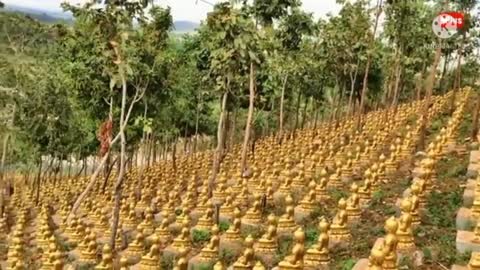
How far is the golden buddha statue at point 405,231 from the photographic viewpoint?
324 inches

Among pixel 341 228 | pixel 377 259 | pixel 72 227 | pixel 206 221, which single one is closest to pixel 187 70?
pixel 72 227

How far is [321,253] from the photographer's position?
8.73 metres

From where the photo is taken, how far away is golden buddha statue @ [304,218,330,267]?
8.69 m

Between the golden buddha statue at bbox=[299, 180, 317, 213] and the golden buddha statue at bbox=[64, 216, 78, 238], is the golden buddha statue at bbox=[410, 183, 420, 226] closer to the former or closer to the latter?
the golden buddha statue at bbox=[299, 180, 317, 213]

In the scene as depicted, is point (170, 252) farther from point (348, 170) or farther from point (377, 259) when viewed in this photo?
point (377, 259)

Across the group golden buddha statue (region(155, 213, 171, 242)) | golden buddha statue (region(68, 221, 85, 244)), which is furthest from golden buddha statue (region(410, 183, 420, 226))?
golden buddha statue (region(68, 221, 85, 244))

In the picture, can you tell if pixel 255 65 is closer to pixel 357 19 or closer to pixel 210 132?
pixel 357 19

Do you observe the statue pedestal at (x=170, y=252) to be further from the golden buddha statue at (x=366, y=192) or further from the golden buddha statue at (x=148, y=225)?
the golden buddha statue at (x=366, y=192)

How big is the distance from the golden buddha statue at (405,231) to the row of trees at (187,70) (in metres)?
8.07

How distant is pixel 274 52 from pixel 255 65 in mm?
5809

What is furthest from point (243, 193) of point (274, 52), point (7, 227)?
point (7, 227)

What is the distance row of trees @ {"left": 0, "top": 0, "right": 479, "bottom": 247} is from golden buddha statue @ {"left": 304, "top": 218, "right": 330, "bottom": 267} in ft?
23.7

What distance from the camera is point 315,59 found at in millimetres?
29969

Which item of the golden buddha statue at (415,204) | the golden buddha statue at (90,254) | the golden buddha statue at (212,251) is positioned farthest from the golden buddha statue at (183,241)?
the golden buddha statue at (415,204)
